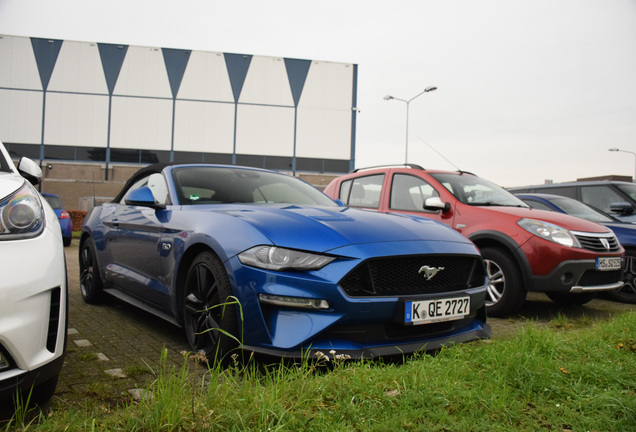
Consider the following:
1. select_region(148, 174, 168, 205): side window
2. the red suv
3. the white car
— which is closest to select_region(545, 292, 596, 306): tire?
the red suv

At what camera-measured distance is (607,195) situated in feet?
24.9

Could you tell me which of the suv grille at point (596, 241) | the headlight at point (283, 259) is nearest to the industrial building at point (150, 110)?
the suv grille at point (596, 241)

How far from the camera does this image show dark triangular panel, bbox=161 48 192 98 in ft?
120

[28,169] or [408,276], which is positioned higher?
[28,169]

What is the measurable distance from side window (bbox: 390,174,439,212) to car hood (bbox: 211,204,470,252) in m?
2.24

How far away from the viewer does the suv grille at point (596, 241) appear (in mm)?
4786

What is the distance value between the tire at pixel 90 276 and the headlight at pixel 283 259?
2818 millimetres

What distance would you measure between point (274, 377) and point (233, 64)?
37.5m

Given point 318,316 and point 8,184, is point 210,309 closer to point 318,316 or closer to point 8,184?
point 318,316

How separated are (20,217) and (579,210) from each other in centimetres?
700

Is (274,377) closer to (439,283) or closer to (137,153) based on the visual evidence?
(439,283)

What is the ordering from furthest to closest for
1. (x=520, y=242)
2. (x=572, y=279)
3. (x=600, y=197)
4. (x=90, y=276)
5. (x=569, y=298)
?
(x=600, y=197), (x=569, y=298), (x=90, y=276), (x=520, y=242), (x=572, y=279)

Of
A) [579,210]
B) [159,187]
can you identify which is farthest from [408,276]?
[579,210]

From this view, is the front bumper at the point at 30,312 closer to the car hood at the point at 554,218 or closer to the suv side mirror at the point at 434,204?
the suv side mirror at the point at 434,204
